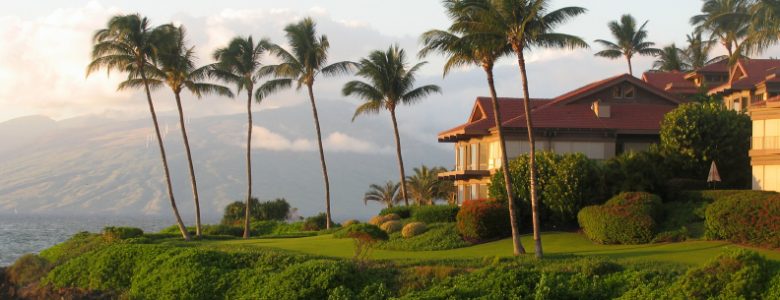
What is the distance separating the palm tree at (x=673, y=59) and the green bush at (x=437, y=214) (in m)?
48.4

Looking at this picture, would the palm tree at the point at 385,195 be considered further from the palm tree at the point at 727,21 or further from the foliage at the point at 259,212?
the palm tree at the point at 727,21

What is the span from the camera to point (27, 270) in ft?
129

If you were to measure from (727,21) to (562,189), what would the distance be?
39.0m

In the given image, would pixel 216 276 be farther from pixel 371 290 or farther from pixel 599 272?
pixel 599 272

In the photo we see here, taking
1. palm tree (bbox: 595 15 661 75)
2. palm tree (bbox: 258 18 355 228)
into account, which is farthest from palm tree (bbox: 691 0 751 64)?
palm tree (bbox: 258 18 355 228)

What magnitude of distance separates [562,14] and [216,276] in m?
15.7

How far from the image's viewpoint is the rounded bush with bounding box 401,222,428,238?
147 ft

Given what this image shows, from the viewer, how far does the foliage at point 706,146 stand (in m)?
47.9

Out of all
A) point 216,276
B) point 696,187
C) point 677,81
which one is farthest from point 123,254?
point 677,81

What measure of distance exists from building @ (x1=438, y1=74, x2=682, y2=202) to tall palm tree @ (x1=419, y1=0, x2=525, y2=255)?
17.6 m

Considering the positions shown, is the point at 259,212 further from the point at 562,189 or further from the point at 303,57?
the point at 562,189

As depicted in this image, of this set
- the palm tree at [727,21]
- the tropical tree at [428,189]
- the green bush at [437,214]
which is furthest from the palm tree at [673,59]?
the green bush at [437,214]

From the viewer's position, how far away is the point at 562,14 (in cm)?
3562

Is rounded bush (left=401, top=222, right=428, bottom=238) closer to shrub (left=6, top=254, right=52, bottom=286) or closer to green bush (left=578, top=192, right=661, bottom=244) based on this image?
green bush (left=578, top=192, right=661, bottom=244)
